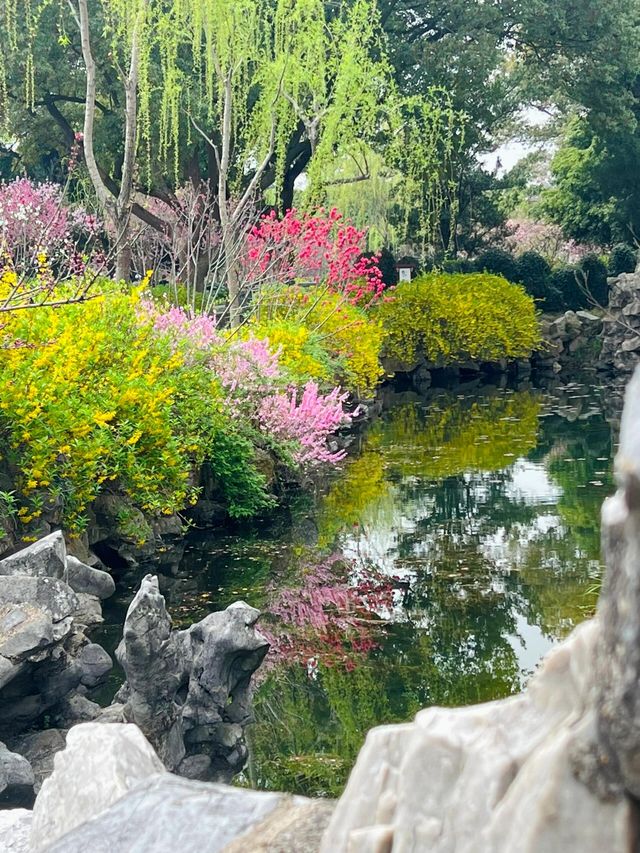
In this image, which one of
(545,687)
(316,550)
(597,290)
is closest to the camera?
(545,687)

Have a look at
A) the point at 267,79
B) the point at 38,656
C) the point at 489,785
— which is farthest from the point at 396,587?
the point at 267,79

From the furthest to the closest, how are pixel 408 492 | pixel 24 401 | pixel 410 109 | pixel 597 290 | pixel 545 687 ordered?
pixel 597 290, pixel 410 109, pixel 408 492, pixel 24 401, pixel 545 687

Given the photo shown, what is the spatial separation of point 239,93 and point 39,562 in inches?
504

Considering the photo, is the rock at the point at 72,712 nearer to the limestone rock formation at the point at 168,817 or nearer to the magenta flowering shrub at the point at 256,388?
the limestone rock formation at the point at 168,817

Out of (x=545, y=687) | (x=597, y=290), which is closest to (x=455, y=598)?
(x=545, y=687)

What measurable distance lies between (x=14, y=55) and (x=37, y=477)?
48.9 ft

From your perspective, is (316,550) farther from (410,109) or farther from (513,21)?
(513,21)

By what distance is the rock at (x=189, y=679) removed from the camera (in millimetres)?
4391

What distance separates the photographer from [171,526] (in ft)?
27.4

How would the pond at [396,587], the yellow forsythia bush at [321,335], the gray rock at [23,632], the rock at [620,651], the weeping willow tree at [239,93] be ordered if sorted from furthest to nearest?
the yellow forsythia bush at [321,335]
the weeping willow tree at [239,93]
the pond at [396,587]
the gray rock at [23,632]
the rock at [620,651]

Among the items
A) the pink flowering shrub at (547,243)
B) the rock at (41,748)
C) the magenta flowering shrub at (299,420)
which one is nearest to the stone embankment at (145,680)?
the rock at (41,748)

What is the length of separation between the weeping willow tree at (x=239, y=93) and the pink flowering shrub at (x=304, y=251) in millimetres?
472

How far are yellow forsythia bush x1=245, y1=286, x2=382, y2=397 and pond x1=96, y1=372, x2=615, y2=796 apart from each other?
1652mm

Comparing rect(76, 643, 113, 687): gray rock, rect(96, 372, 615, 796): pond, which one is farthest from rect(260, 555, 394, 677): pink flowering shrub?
rect(76, 643, 113, 687): gray rock
